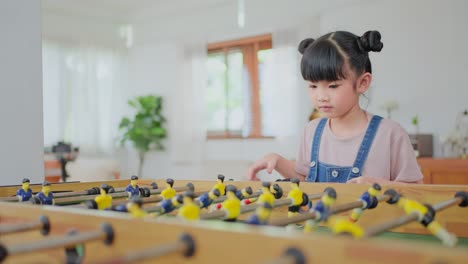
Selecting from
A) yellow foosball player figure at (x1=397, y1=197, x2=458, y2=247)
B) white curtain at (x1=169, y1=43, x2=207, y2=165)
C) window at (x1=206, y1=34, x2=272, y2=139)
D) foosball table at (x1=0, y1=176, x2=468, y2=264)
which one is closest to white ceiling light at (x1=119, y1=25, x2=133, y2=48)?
white curtain at (x1=169, y1=43, x2=207, y2=165)

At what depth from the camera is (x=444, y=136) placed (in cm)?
454

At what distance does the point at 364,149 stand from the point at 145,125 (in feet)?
18.8

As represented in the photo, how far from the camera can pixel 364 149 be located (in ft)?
5.71

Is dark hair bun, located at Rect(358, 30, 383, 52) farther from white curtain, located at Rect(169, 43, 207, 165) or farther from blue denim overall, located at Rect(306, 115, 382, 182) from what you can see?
white curtain, located at Rect(169, 43, 207, 165)

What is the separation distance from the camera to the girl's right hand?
1.63 metres

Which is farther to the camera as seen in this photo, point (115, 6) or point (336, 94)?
point (115, 6)

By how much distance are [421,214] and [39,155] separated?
1.53 m

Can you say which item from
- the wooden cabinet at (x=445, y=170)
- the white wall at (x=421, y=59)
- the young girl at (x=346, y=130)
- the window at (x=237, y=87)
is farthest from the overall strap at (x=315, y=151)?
the window at (x=237, y=87)

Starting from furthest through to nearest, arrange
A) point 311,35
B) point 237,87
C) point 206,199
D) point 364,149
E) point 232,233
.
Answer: point 237,87 < point 311,35 < point 364,149 < point 206,199 < point 232,233

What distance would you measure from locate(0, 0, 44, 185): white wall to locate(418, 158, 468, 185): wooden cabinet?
3318 millimetres

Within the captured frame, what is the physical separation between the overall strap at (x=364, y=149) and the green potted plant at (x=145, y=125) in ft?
18.2

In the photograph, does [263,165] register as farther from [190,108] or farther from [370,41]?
[190,108]

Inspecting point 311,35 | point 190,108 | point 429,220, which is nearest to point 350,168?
point 429,220

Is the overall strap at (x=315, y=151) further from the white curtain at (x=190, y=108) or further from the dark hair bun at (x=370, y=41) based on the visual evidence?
the white curtain at (x=190, y=108)
